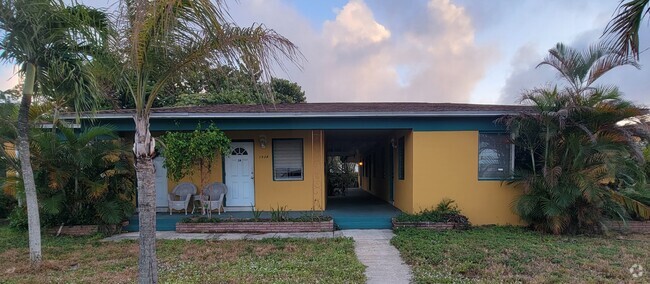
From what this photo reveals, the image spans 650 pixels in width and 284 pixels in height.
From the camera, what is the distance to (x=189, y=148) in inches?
311

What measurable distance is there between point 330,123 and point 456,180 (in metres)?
3.27

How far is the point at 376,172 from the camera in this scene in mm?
14688

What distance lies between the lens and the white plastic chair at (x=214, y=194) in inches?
362

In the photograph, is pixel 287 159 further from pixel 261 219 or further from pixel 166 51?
pixel 166 51

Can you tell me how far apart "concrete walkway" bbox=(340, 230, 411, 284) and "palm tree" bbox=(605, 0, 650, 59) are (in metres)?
3.44

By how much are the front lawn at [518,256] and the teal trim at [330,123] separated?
2425 mm

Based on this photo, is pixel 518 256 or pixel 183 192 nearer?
pixel 518 256

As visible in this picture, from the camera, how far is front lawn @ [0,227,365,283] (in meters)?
4.80

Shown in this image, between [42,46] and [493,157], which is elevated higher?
[42,46]

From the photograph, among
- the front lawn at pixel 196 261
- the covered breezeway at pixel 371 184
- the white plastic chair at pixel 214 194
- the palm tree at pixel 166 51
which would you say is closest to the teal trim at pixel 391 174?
the covered breezeway at pixel 371 184

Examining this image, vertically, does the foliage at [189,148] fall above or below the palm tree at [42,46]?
below

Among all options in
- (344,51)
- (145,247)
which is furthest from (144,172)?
(344,51)

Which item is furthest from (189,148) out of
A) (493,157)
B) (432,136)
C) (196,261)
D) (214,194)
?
(493,157)

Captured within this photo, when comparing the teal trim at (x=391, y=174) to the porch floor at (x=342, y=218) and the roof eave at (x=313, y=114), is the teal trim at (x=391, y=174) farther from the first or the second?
the roof eave at (x=313, y=114)
